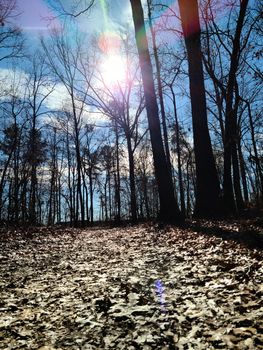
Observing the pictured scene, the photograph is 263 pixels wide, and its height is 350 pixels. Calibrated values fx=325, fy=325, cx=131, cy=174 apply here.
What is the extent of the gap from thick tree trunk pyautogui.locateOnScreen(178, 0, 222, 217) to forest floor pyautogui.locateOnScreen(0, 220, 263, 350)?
13.8 ft

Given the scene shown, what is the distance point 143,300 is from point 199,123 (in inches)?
334

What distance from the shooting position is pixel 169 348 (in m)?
2.78

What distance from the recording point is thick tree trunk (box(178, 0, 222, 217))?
1112 cm

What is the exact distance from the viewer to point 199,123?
11.4 m

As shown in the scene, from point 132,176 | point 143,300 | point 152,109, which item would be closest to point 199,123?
point 152,109

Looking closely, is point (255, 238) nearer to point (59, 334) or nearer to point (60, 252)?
point (59, 334)

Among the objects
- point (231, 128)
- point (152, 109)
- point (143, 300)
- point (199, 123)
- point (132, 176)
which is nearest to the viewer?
point (143, 300)

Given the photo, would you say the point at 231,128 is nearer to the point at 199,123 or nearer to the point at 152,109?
the point at 199,123

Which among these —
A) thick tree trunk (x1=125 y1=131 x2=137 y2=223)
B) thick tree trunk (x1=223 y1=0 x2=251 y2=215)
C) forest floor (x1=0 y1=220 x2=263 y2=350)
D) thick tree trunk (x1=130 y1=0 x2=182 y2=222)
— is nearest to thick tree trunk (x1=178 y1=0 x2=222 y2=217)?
thick tree trunk (x1=223 y1=0 x2=251 y2=215)

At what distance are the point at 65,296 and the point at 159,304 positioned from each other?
1.40 metres

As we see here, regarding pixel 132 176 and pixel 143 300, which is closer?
pixel 143 300

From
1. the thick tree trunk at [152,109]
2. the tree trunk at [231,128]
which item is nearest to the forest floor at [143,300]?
the tree trunk at [231,128]

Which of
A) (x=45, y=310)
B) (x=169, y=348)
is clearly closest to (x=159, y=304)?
(x=169, y=348)

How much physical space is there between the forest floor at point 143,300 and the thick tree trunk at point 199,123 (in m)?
4.21
